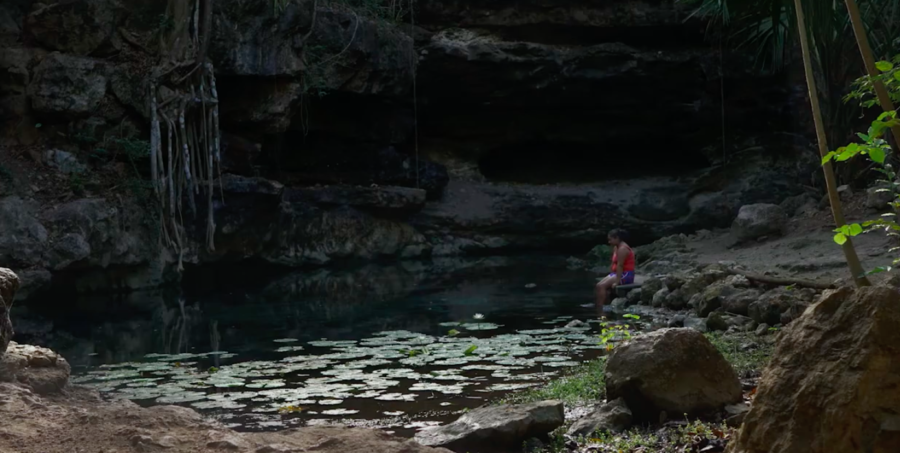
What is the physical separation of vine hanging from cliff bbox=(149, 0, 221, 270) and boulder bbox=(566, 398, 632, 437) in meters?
9.87

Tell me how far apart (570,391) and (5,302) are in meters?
3.42

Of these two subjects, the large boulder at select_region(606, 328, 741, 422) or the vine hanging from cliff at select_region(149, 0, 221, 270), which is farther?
the vine hanging from cliff at select_region(149, 0, 221, 270)

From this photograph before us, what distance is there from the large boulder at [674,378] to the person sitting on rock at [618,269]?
21.4 feet

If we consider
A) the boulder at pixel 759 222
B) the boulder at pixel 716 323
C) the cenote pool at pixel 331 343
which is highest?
the boulder at pixel 759 222

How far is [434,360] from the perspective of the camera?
7773 mm

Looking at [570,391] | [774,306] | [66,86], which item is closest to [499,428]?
[570,391]

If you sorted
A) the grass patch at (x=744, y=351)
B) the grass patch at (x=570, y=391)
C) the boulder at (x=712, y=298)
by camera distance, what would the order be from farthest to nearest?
the boulder at (x=712, y=298) → the grass patch at (x=744, y=351) → the grass patch at (x=570, y=391)

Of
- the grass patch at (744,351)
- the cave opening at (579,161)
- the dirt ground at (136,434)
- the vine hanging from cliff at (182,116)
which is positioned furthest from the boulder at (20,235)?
the cave opening at (579,161)

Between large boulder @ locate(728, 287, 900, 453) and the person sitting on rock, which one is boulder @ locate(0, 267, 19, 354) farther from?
the person sitting on rock

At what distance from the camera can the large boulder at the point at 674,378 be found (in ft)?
15.8

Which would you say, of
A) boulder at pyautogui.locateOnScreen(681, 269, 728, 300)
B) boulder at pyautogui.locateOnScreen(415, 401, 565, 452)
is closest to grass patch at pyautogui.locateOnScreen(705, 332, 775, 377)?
boulder at pyautogui.locateOnScreen(415, 401, 565, 452)

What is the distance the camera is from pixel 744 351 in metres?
6.84

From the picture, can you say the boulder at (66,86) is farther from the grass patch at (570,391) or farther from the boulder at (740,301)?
the grass patch at (570,391)

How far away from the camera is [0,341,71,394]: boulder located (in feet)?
13.9
